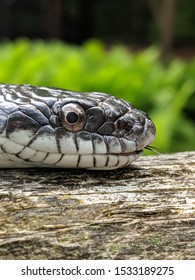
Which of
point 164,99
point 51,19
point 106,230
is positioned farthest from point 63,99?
point 51,19

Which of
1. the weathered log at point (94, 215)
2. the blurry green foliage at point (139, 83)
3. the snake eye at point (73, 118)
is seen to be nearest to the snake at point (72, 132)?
the snake eye at point (73, 118)

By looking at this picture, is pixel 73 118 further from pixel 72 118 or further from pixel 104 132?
pixel 104 132

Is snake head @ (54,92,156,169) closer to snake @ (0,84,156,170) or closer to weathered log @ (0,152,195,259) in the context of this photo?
snake @ (0,84,156,170)

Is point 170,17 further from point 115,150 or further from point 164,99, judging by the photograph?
point 115,150

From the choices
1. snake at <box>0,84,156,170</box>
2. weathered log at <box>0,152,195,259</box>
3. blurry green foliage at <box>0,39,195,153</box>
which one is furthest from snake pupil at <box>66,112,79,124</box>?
blurry green foliage at <box>0,39,195,153</box>

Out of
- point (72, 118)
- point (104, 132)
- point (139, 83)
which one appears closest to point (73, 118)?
point (72, 118)

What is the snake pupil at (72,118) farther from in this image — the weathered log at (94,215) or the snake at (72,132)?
the weathered log at (94,215)
